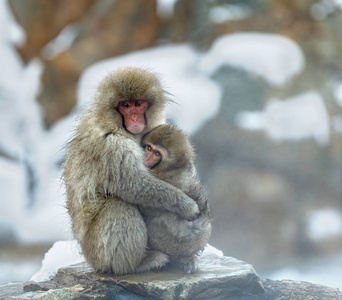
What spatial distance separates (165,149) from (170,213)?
0.35 m

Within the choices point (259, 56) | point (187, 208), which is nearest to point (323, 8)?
point (259, 56)

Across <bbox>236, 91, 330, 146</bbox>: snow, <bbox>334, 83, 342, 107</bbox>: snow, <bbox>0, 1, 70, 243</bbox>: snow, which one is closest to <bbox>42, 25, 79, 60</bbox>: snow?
<bbox>0, 1, 70, 243</bbox>: snow

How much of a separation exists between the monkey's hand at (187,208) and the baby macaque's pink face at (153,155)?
259mm

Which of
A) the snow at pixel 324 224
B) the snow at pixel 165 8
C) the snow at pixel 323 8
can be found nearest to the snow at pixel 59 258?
the snow at pixel 324 224

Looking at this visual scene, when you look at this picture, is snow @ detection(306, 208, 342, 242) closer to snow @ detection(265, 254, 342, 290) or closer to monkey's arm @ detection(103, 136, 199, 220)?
snow @ detection(265, 254, 342, 290)

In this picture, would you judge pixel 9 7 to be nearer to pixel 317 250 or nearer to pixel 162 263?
pixel 317 250

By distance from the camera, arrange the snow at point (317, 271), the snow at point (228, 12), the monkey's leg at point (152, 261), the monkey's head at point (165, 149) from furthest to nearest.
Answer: the snow at point (228, 12) → the snow at point (317, 271) → the monkey's leg at point (152, 261) → the monkey's head at point (165, 149)

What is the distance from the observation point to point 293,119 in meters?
6.84

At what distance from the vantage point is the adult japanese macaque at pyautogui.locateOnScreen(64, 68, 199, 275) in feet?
10.3

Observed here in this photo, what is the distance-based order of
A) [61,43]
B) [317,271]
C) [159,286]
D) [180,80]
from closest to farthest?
[159,286] < [317,271] < [180,80] < [61,43]

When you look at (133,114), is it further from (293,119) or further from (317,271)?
(293,119)

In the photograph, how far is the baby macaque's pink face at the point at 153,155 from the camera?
316cm

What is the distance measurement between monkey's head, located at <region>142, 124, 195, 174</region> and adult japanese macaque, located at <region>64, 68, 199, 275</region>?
0.05 meters

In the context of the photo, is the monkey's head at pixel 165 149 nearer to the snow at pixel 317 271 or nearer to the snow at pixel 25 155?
the snow at pixel 317 271
